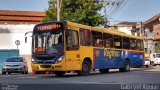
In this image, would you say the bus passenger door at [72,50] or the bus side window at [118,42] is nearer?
the bus passenger door at [72,50]

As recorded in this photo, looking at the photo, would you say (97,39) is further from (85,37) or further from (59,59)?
(59,59)

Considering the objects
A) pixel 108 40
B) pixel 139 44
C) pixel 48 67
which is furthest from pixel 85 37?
pixel 139 44

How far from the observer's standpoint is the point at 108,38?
29.5 meters

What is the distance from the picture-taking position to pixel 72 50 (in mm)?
24406

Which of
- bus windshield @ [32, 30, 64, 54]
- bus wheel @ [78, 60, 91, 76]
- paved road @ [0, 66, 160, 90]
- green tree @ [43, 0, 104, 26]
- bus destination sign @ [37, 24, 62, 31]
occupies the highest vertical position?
green tree @ [43, 0, 104, 26]

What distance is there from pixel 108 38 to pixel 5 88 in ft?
53.4

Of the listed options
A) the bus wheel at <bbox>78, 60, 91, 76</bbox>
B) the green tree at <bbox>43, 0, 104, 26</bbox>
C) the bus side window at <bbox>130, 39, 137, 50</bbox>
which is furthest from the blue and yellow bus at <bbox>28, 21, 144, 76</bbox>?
the green tree at <bbox>43, 0, 104, 26</bbox>

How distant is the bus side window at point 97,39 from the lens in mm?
27250

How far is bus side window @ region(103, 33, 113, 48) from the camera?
28953 millimetres

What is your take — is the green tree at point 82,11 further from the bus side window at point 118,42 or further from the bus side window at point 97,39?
the bus side window at point 97,39

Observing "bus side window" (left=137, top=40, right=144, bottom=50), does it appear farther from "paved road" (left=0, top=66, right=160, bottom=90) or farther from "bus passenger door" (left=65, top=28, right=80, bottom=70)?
"paved road" (left=0, top=66, right=160, bottom=90)

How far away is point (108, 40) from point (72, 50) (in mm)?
5687

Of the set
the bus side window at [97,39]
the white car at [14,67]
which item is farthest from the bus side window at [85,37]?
the white car at [14,67]

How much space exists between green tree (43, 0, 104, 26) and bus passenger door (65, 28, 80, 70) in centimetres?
2036
